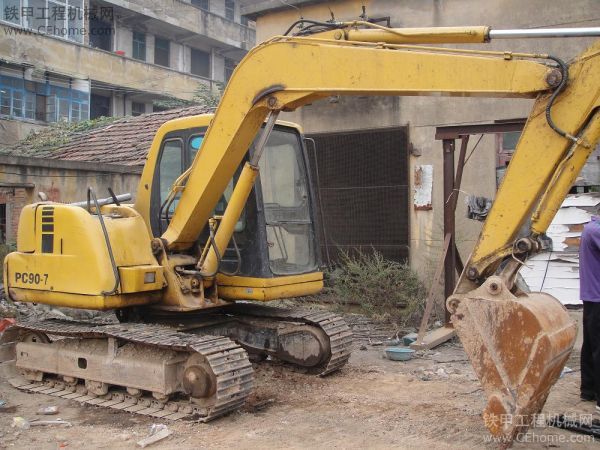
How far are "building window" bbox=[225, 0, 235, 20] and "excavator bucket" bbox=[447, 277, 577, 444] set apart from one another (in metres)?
36.4

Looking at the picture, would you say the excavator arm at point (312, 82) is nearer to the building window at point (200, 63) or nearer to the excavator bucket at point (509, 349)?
the excavator bucket at point (509, 349)

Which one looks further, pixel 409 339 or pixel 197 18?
pixel 197 18

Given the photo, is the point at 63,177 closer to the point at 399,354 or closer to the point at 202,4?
the point at 399,354

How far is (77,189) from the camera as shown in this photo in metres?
12.8

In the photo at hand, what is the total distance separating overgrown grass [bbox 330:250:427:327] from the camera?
9.66 meters

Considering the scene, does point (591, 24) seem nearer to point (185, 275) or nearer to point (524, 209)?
point (524, 209)

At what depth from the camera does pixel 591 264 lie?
18.1 ft

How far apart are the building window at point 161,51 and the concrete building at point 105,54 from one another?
0.05 m

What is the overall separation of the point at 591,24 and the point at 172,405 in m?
7.79

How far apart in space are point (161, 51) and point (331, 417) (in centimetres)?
3105

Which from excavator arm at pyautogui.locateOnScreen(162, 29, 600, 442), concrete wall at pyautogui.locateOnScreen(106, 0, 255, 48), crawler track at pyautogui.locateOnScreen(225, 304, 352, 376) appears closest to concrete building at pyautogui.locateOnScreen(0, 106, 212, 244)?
crawler track at pyautogui.locateOnScreen(225, 304, 352, 376)

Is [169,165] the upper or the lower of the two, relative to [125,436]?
upper

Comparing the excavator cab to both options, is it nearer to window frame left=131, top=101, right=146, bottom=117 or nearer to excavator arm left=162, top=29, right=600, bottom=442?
excavator arm left=162, top=29, right=600, bottom=442

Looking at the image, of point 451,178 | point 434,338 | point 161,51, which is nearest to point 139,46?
point 161,51
